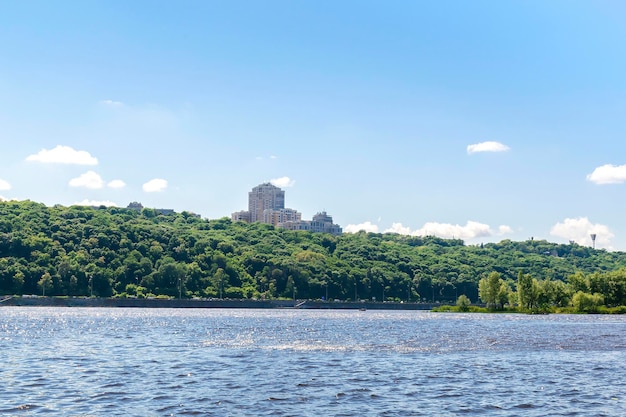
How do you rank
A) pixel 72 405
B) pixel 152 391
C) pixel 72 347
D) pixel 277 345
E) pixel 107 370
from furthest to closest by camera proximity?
pixel 277 345
pixel 72 347
pixel 107 370
pixel 152 391
pixel 72 405

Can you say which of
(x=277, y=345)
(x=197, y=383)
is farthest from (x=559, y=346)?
(x=197, y=383)

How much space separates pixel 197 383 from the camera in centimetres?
5950

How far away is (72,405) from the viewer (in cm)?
4891

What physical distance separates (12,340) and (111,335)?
15639mm

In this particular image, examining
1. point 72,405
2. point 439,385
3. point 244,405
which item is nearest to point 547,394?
point 439,385

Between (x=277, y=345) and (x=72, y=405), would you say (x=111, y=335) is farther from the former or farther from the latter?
→ (x=72, y=405)

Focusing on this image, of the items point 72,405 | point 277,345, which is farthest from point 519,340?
point 72,405

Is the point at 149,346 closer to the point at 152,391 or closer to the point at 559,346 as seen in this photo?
the point at 152,391

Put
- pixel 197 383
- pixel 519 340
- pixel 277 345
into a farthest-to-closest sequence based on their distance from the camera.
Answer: pixel 519 340, pixel 277 345, pixel 197 383

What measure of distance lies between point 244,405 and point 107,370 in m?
20.5

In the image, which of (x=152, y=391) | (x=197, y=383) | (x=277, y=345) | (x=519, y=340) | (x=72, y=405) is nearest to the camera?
(x=72, y=405)

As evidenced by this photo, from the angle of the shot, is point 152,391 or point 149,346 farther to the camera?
point 149,346

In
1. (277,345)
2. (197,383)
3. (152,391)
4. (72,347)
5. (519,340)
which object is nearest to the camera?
(152,391)

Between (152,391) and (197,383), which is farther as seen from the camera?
(197,383)
